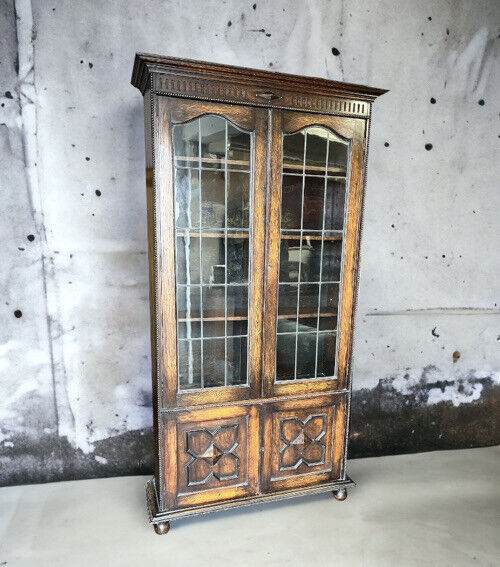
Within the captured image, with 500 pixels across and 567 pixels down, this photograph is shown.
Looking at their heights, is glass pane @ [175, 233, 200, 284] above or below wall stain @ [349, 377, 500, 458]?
above

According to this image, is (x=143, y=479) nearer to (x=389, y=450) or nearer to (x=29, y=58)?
(x=389, y=450)

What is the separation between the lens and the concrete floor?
165 centimetres

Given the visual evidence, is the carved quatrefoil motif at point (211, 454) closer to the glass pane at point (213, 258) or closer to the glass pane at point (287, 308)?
the glass pane at point (287, 308)

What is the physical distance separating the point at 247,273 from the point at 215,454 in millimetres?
858

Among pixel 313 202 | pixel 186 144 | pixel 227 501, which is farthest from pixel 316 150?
pixel 227 501

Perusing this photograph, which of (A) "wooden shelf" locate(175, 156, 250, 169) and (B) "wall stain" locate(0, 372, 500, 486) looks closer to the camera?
(A) "wooden shelf" locate(175, 156, 250, 169)

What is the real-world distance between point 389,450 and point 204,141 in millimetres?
2272

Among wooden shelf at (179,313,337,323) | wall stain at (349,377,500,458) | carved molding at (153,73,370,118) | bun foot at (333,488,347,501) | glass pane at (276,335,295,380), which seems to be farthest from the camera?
wall stain at (349,377,500,458)

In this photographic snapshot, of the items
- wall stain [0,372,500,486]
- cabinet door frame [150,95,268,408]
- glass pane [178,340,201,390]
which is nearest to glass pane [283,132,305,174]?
cabinet door frame [150,95,268,408]

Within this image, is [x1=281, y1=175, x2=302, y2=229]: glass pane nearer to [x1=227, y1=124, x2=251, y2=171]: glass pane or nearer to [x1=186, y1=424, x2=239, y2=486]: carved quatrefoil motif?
[x1=227, y1=124, x2=251, y2=171]: glass pane

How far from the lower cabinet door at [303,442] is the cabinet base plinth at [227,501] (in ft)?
0.09

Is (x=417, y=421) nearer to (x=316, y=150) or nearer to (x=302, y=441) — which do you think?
(x=302, y=441)

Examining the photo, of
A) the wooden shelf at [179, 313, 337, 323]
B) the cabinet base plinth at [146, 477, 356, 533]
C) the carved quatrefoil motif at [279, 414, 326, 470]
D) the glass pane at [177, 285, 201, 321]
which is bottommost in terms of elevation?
the cabinet base plinth at [146, 477, 356, 533]

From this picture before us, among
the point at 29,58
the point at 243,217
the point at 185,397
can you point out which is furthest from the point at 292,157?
the point at 29,58
